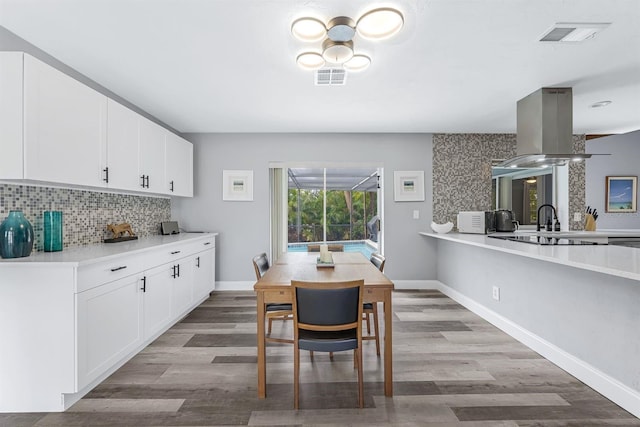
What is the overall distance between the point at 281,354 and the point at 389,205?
2924 millimetres

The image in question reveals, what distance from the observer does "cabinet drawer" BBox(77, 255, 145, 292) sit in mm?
Result: 1979

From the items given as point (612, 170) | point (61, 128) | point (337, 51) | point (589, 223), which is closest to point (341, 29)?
point (337, 51)

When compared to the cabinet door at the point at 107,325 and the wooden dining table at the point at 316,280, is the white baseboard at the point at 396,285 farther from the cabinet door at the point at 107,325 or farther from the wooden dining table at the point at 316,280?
the wooden dining table at the point at 316,280

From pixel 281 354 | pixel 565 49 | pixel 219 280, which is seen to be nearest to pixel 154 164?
pixel 219 280

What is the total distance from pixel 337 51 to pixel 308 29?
0.28 metres

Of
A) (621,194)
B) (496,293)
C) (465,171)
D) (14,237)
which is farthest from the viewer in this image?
(621,194)

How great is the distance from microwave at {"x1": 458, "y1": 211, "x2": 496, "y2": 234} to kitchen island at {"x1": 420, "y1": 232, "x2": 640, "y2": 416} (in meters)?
0.60

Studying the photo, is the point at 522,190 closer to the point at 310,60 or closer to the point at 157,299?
the point at 310,60

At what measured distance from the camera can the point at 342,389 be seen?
7.11ft

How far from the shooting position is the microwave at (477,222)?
4051 millimetres

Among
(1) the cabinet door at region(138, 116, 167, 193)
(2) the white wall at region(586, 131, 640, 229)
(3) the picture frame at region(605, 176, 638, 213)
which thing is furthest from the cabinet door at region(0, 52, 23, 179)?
(3) the picture frame at region(605, 176, 638, 213)

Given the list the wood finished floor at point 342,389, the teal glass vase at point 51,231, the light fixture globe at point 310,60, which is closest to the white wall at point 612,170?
the wood finished floor at point 342,389

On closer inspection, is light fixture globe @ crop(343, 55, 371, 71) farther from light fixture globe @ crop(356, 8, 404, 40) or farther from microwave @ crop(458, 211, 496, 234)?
microwave @ crop(458, 211, 496, 234)

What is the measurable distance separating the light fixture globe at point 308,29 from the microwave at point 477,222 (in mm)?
3068
